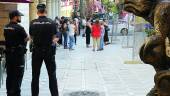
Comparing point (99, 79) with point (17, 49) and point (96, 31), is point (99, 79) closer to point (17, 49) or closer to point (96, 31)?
point (17, 49)

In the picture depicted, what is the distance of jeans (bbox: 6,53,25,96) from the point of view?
895 centimetres

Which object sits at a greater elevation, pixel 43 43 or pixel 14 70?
pixel 43 43

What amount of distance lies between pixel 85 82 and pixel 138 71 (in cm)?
302

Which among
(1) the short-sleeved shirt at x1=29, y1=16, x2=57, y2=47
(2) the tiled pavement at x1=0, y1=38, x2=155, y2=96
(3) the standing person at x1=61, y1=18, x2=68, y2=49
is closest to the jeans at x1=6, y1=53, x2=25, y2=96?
(1) the short-sleeved shirt at x1=29, y1=16, x2=57, y2=47

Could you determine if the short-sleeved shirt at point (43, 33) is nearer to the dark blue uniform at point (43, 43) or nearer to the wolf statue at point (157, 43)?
the dark blue uniform at point (43, 43)

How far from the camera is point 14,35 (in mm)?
9031

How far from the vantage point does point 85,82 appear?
12531mm

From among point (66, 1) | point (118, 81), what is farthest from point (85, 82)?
point (66, 1)

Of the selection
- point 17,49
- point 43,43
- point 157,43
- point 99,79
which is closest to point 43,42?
point 43,43

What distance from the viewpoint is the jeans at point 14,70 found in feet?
29.3

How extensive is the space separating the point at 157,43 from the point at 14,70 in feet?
20.8

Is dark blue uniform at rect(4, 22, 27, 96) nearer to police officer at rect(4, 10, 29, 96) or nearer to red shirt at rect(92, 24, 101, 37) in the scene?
police officer at rect(4, 10, 29, 96)

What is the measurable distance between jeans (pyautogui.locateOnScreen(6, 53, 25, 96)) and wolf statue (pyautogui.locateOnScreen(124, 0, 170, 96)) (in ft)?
20.2

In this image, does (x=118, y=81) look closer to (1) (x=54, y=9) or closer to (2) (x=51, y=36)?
(2) (x=51, y=36)
